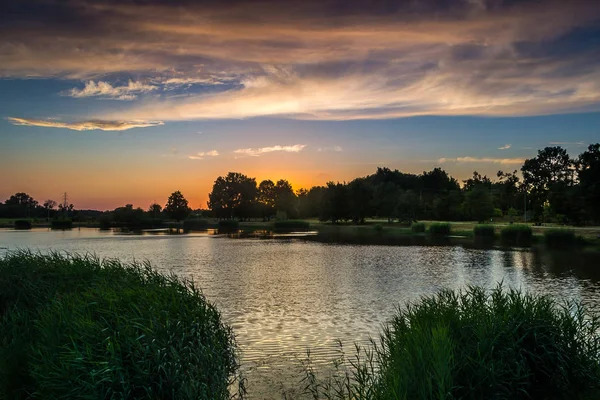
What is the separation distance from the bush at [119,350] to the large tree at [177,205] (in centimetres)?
16119

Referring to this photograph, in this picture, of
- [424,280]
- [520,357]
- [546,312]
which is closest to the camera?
[520,357]

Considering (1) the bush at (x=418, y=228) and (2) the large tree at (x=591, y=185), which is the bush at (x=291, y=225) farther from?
(2) the large tree at (x=591, y=185)

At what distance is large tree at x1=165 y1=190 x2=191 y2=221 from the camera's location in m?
170

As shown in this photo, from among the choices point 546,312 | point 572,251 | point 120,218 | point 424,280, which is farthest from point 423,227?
point 120,218

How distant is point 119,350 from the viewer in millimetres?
8852

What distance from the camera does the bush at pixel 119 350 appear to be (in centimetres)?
873

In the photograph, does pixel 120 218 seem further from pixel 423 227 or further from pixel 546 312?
pixel 546 312

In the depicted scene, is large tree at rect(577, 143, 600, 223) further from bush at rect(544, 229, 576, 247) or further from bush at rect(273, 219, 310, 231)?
bush at rect(273, 219, 310, 231)

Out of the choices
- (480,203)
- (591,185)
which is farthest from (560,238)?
(480,203)

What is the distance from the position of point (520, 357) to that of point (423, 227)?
83238mm

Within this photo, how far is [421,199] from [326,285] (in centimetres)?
11599

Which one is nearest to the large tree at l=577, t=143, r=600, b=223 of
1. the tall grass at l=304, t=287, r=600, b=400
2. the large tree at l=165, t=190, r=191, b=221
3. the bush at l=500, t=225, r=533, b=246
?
the bush at l=500, t=225, r=533, b=246

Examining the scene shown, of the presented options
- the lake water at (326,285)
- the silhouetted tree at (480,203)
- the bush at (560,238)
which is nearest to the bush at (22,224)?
the lake water at (326,285)

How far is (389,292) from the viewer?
25.7m
